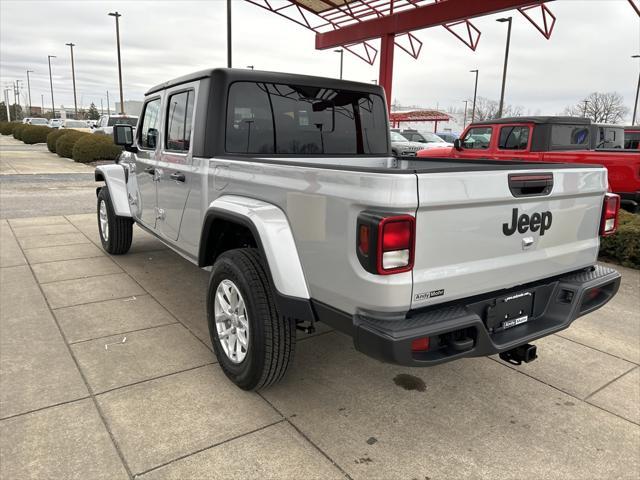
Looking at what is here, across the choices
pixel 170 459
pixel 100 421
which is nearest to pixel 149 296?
pixel 100 421

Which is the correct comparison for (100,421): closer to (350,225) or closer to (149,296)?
(350,225)

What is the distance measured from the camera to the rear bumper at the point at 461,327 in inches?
87.4

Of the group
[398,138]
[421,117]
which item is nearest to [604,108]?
[421,117]

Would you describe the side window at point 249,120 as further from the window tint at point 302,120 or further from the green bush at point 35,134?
the green bush at point 35,134

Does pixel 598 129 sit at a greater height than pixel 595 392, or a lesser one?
greater

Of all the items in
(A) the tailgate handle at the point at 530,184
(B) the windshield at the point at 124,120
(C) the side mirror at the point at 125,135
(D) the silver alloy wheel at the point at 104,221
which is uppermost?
(B) the windshield at the point at 124,120

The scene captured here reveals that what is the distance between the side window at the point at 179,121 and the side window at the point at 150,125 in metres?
0.36

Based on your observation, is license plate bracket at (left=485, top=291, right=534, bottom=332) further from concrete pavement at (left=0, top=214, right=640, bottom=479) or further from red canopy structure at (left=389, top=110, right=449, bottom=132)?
red canopy structure at (left=389, top=110, right=449, bottom=132)

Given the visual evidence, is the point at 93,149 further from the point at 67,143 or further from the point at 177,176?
the point at 177,176

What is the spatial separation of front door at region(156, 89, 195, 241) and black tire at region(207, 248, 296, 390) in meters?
1.10

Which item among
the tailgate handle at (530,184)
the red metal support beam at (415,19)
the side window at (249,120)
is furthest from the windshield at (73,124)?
the tailgate handle at (530,184)

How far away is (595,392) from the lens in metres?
3.32

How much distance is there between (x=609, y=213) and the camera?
3.22m

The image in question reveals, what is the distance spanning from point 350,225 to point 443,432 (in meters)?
1.39
